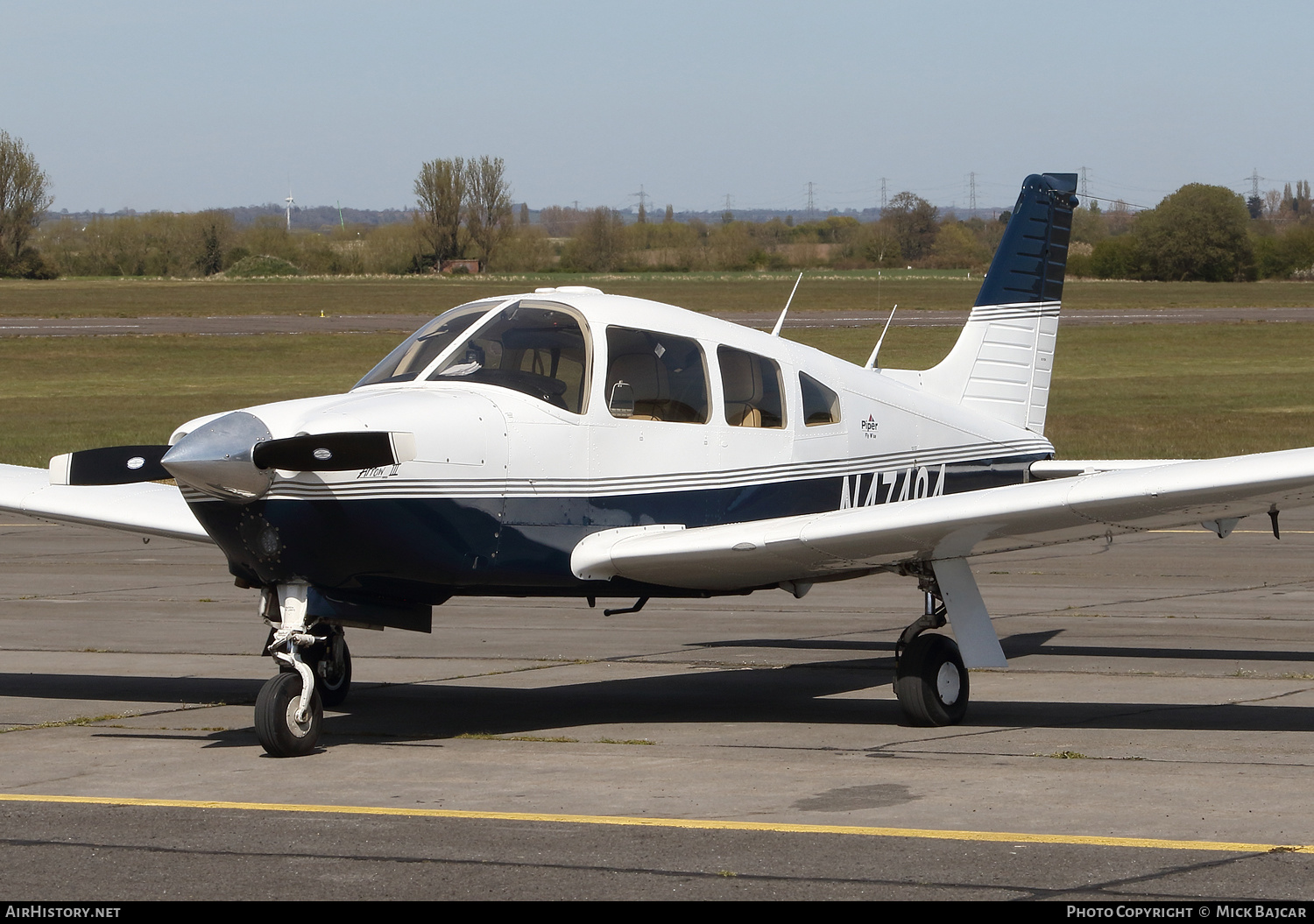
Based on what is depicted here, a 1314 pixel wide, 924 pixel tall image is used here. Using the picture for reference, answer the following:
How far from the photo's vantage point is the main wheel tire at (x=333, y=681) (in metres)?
10.4

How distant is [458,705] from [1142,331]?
5414cm

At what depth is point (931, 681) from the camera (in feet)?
31.1

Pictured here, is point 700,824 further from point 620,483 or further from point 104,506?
point 104,506

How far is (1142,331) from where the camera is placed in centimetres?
6075

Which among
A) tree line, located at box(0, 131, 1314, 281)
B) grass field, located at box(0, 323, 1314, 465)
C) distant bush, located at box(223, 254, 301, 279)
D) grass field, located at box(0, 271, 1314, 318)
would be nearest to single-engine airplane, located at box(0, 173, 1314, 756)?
grass field, located at box(0, 323, 1314, 465)

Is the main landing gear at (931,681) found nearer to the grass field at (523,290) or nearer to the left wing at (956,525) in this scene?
the left wing at (956,525)

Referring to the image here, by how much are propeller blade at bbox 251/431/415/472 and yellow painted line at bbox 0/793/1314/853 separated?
1.61m

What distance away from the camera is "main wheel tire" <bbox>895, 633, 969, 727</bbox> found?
9.44 metres

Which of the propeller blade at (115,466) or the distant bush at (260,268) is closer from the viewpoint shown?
the propeller blade at (115,466)

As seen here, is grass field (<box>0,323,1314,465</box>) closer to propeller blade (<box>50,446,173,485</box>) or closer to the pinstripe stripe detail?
the pinstripe stripe detail

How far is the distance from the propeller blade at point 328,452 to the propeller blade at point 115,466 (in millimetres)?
830

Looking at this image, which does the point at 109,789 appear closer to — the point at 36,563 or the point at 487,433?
the point at 487,433

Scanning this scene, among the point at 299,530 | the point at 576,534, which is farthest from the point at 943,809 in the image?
the point at 299,530

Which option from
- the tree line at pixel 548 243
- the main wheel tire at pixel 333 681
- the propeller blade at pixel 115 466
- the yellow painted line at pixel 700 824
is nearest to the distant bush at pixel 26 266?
the tree line at pixel 548 243
